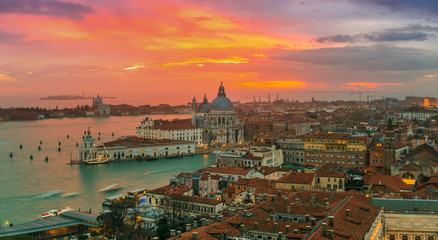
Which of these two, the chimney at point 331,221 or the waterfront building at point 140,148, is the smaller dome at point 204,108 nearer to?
the waterfront building at point 140,148

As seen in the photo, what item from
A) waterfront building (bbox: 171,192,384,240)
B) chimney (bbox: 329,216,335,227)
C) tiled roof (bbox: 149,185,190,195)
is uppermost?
chimney (bbox: 329,216,335,227)

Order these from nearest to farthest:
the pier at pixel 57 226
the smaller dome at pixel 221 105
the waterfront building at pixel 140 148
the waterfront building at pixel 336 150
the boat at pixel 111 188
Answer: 1. the pier at pixel 57 226
2. the boat at pixel 111 188
3. the waterfront building at pixel 336 150
4. the waterfront building at pixel 140 148
5. the smaller dome at pixel 221 105

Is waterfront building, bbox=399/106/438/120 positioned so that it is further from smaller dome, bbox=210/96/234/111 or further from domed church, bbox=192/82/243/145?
smaller dome, bbox=210/96/234/111

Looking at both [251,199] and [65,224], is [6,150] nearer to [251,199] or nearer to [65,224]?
[65,224]

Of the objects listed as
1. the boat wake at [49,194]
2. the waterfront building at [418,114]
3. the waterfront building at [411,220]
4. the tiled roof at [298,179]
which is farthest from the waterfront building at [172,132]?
the waterfront building at [418,114]

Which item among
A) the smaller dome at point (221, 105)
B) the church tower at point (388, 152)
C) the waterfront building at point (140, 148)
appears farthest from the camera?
the smaller dome at point (221, 105)

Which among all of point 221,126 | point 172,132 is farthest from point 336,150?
point 221,126

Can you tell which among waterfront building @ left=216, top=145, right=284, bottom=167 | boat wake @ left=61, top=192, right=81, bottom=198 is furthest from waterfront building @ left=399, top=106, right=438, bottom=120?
boat wake @ left=61, top=192, right=81, bottom=198

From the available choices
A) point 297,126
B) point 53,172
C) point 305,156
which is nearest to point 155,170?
point 53,172
